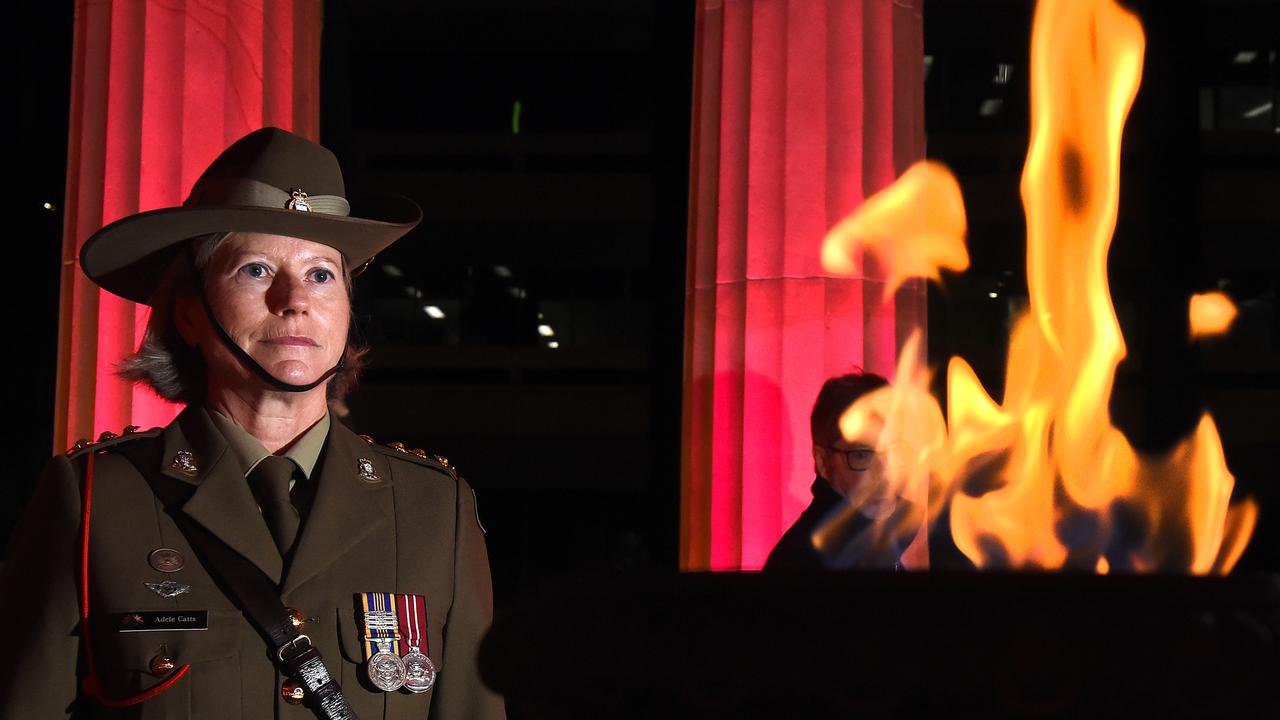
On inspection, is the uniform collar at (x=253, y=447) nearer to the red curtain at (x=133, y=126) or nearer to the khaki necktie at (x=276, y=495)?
the khaki necktie at (x=276, y=495)

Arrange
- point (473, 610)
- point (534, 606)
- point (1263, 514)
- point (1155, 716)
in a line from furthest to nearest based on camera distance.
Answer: point (1263, 514) → point (473, 610) → point (534, 606) → point (1155, 716)

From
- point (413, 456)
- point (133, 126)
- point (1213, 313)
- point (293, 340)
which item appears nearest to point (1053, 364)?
point (413, 456)

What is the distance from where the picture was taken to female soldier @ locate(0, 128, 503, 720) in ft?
5.75

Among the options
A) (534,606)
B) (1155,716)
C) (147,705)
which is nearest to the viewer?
(1155,716)

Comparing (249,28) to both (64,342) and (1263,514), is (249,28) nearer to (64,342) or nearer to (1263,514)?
(64,342)

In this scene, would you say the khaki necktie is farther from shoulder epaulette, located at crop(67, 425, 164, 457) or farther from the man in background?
the man in background

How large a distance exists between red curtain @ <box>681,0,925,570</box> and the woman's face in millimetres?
1914

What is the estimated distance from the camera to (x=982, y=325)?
19781mm

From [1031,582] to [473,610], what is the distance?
4.13 feet

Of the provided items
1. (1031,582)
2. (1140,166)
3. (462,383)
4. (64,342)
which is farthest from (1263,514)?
(1031,582)

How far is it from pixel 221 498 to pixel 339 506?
169 millimetres

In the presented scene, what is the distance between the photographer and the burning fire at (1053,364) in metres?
2.24

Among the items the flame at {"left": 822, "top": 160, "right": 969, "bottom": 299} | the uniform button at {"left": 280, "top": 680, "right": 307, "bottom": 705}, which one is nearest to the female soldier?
the uniform button at {"left": 280, "top": 680, "right": 307, "bottom": 705}

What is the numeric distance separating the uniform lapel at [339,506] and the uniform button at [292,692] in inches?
5.1
